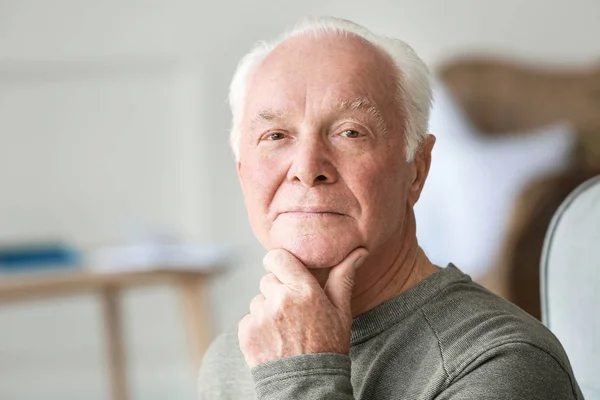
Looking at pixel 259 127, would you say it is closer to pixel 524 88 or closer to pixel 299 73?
pixel 299 73

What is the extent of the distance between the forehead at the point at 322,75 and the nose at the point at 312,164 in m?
0.05

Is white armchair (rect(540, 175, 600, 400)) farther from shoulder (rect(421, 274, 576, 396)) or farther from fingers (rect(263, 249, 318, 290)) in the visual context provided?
fingers (rect(263, 249, 318, 290))

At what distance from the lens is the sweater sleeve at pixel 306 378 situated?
1038mm

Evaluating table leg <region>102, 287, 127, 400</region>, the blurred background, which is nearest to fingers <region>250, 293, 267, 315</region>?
table leg <region>102, 287, 127, 400</region>

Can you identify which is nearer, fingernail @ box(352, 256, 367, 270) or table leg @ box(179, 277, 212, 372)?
fingernail @ box(352, 256, 367, 270)

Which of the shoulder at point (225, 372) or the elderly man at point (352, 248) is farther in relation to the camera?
the shoulder at point (225, 372)

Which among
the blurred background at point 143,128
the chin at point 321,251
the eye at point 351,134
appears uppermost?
the blurred background at point 143,128

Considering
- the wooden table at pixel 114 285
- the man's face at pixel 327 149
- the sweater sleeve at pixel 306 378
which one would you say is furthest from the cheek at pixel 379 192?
the wooden table at pixel 114 285

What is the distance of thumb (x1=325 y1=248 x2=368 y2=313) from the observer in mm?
1162

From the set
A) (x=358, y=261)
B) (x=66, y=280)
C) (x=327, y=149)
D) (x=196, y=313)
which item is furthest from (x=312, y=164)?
(x=196, y=313)

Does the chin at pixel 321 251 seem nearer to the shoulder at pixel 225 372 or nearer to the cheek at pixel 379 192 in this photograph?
the cheek at pixel 379 192

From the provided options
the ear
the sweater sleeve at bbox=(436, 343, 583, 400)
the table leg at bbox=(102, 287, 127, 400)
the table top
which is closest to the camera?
the sweater sleeve at bbox=(436, 343, 583, 400)

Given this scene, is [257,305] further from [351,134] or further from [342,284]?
[351,134]

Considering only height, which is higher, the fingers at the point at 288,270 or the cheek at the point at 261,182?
the cheek at the point at 261,182
